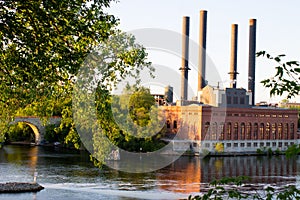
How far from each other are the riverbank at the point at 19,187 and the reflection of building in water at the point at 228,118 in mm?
33891

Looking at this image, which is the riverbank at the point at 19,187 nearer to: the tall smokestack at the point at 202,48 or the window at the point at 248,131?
the window at the point at 248,131

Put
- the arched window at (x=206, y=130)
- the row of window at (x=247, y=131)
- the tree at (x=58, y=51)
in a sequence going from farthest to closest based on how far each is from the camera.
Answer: the row of window at (x=247, y=131) → the arched window at (x=206, y=130) → the tree at (x=58, y=51)

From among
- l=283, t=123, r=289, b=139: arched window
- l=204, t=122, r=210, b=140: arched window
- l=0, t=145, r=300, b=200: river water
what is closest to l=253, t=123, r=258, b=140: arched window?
l=283, t=123, r=289, b=139: arched window

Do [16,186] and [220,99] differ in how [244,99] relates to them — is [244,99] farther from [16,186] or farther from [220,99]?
[16,186]

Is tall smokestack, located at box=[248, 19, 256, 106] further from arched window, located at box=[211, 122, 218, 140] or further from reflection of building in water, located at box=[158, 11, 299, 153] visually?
arched window, located at box=[211, 122, 218, 140]

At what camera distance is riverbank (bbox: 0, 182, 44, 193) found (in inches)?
1140

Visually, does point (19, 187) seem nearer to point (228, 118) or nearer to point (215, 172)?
point (215, 172)

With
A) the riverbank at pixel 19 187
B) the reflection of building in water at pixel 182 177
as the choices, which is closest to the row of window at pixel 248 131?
the reflection of building in water at pixel 182 177

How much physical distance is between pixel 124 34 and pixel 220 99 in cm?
6339

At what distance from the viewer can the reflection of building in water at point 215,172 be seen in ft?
117

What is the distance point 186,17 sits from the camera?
238ft

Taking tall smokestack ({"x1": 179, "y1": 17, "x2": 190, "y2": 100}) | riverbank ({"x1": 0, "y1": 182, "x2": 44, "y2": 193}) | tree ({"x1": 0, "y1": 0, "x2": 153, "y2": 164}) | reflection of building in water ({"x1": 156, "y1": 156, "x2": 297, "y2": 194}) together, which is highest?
tall smokestack ({"x1": 179, "y1": 17, "x2": 190, "y2": 100})

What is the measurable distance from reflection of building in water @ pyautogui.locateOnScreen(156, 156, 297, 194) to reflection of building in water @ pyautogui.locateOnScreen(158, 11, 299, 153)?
6906 millimetres

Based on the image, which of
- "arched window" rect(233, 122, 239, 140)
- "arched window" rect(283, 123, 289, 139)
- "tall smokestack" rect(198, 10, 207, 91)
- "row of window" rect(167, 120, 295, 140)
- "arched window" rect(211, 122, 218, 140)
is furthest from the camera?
"arched window" rect(283, 123, 289, 139)
